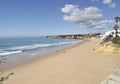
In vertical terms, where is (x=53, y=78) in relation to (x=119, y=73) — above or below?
below

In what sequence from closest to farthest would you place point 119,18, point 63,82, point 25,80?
point 63,82 → point 25,80 → point 119,18

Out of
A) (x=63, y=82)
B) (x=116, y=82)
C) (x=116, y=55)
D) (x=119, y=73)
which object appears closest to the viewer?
(x=116, y=82)

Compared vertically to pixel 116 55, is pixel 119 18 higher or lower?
higher

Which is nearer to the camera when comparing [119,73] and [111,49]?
[119,73]

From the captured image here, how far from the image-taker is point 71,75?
1226cm

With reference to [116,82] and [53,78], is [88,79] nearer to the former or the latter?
[53,78]

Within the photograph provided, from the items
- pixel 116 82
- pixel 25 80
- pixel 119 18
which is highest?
pixel 119 18

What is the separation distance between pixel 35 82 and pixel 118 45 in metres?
13.4

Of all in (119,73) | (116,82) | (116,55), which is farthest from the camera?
(116,55)

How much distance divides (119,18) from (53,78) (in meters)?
35.1

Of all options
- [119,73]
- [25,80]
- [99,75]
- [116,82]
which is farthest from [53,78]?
[116,82]

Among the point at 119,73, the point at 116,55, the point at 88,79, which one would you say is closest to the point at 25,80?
the point at 88,79

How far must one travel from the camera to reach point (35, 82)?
10992 mm

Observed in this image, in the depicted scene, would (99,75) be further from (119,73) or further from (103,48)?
(103,48)
